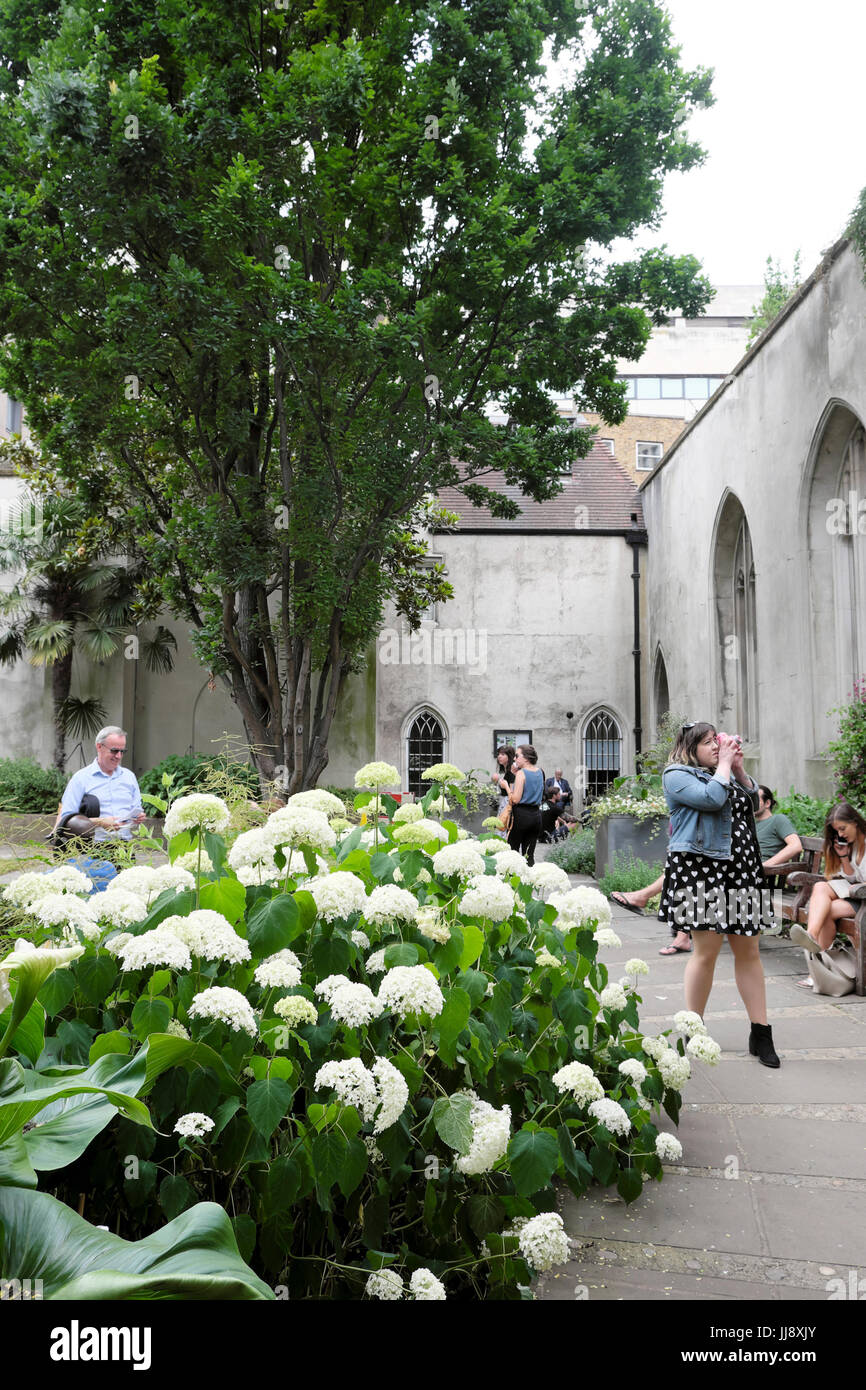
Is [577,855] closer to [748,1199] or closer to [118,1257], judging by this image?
[748,1199]

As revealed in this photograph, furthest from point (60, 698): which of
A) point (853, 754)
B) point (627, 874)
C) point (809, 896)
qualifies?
point (809, 896)

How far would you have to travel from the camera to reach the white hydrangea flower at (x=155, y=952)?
6.53ft

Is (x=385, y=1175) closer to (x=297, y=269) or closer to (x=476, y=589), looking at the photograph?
(x=297, y=269)

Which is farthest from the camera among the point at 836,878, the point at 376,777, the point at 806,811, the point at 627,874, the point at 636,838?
the point at 636,838

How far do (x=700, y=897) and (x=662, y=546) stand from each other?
17359mm

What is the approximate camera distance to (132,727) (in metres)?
21.0

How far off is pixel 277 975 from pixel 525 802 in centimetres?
795

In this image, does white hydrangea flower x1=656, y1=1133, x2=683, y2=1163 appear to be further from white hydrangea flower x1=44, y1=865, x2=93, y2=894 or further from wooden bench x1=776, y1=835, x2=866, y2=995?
wooden bench x1=776, y1=835, x2=866, y2=995

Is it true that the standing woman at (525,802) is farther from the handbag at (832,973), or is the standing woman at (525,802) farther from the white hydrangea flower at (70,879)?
the white hydrangea flower at (70,879)

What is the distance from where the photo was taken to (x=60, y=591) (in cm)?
1816

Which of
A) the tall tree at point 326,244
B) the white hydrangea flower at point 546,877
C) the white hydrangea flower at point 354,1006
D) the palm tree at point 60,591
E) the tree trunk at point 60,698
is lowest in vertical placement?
the white hydrangea flower at point 354,1006

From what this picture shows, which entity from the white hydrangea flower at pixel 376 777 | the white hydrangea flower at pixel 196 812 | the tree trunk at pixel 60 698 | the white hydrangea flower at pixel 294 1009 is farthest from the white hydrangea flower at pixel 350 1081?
the tree trunk at pixel 60 698

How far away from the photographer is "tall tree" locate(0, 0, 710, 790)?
10258mm

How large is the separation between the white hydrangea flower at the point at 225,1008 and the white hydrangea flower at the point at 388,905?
21.2 inches
